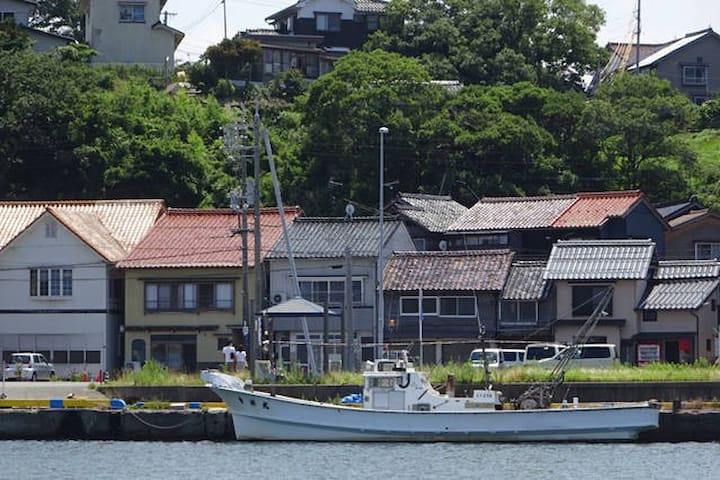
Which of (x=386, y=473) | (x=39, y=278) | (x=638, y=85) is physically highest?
(x=638, y=85)

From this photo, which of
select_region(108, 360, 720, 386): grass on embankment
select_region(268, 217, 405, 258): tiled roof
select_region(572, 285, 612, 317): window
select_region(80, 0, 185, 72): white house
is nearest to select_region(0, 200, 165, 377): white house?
select_region(268, 217, 405, 258): tiled roof

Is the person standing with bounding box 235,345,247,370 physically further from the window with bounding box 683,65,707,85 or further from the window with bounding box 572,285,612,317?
the window with bounding box 683,65,707,85

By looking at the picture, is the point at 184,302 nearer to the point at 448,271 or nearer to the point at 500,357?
the point at 448,271

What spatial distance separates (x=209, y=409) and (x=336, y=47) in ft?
175

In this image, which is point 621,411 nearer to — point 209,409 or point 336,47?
point 209,409

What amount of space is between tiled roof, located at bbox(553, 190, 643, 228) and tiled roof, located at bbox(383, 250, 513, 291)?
12.6 feet

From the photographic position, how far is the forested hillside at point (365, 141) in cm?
6912

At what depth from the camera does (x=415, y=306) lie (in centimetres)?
5922

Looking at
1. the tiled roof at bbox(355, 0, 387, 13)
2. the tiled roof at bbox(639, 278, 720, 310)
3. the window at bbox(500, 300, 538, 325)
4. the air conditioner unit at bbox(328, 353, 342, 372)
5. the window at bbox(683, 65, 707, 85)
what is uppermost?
the tiled roof at bbox(355, 0, 387, 13)

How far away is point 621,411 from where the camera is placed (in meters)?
40.3

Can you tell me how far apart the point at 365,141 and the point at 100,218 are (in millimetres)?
11799

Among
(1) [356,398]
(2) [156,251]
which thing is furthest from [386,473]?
(2) [156,251]

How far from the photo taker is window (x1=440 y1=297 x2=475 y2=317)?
192 feet

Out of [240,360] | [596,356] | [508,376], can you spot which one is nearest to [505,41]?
[596,356]
